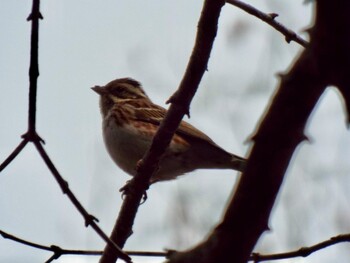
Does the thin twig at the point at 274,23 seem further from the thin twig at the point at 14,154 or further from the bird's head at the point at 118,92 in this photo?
the bird's head at the point at 118,92

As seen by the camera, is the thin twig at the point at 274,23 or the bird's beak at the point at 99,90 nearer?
the thin twig at the point at 274,23

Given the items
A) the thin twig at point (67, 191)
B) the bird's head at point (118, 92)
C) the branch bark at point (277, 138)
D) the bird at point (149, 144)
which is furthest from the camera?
the bird's head at point (118, 92)

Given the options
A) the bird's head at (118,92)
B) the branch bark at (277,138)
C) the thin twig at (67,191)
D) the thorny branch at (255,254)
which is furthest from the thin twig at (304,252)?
the bird's head at (118,92)

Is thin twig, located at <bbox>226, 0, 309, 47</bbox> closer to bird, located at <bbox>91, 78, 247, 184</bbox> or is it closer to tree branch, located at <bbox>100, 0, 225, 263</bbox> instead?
tree branch, located at <bbox>100, 0, 225, 263</bbox>

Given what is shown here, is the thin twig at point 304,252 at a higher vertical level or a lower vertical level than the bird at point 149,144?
lower

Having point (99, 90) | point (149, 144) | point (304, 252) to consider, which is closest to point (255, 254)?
point (304, 252)

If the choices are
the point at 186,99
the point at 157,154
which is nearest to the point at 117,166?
the point at 157,154

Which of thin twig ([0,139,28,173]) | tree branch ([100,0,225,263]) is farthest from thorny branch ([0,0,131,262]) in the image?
tree branch ([100,0,225,263])
